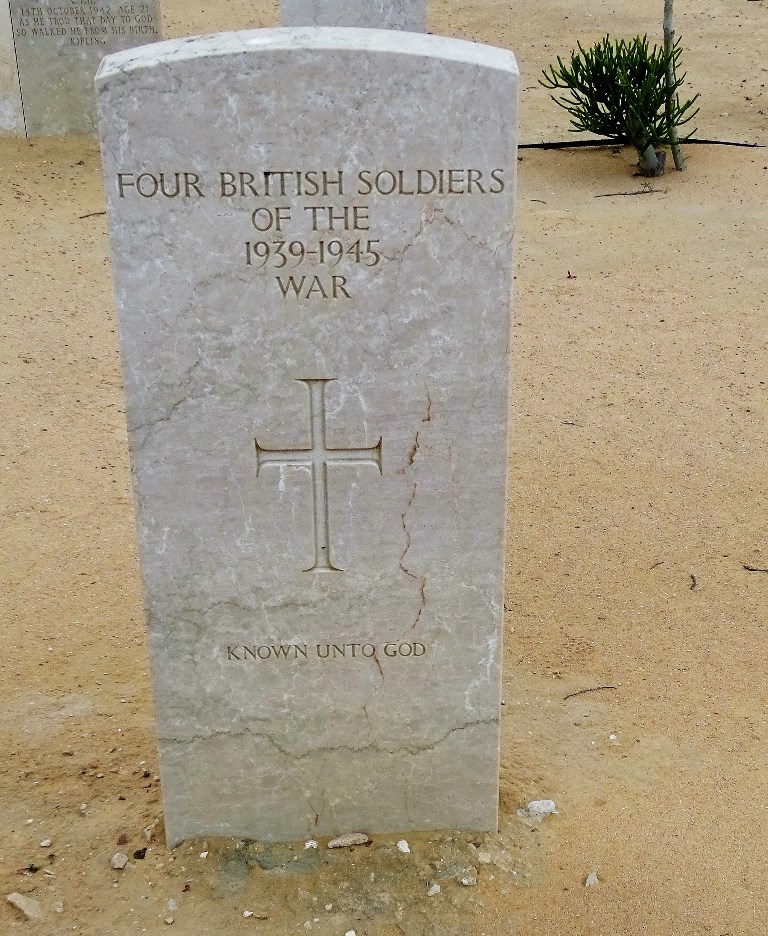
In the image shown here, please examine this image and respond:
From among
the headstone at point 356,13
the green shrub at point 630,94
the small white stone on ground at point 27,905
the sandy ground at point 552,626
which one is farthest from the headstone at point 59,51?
the small white stone on ground at point 27,905

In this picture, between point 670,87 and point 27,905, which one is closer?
point 27,905

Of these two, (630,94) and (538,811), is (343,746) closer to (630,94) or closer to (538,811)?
(538,811)

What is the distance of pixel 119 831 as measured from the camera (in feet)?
11.2

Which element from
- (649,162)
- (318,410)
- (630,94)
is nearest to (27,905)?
(318,410)

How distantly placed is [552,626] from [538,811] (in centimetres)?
110

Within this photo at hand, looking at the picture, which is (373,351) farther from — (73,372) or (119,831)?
(73,372)

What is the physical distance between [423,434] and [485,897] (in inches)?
53.4

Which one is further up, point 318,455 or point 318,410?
point 318,410

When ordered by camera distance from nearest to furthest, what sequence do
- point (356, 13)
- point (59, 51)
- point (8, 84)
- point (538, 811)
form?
1. point (538, 811)
2. point (356, 13)
3. point (59, 51)
4. point (8, 84)

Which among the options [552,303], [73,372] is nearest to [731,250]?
[552,303]

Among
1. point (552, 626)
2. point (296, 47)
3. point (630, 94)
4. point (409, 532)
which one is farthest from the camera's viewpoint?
point (630, 94)

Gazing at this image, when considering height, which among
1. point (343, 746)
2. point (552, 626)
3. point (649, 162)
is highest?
point (649, 162)

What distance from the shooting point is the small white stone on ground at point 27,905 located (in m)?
3.10

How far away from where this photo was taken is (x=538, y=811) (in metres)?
3.45
